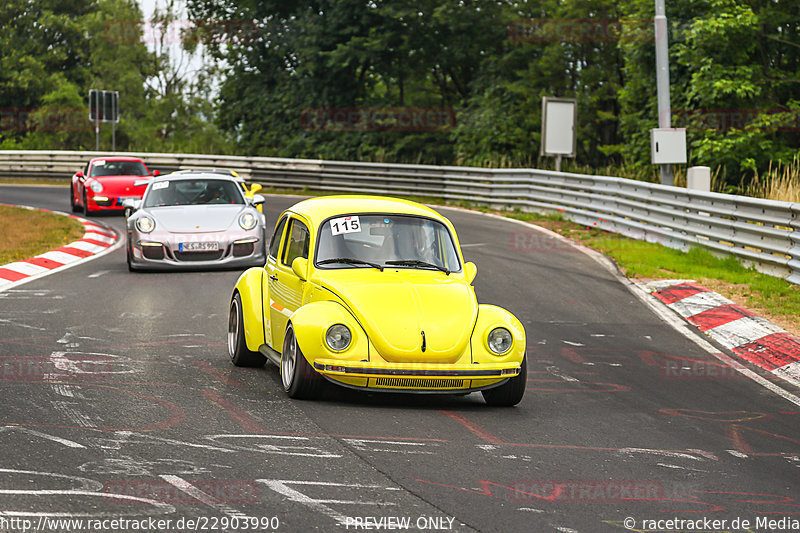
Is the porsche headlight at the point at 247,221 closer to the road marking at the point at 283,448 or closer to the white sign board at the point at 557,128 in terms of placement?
the road marking at the point at 283,448

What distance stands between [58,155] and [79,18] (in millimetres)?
32714

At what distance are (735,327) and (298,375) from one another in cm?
597

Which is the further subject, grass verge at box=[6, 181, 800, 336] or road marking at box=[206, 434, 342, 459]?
grass verge at box=[6, 181, 800, 336]

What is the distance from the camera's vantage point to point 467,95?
40094 millimetres

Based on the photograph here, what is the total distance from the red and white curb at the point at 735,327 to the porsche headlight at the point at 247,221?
589cm

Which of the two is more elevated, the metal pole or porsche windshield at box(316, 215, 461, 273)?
the metal pole

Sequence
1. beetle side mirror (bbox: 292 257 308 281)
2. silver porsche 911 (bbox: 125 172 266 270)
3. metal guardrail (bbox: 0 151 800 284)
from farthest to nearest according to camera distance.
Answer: silver porsche 911 (bbox: 125 172 266 270), metal guardrail (bbox: 0 151 800 284), beetle side mirror (bbox: 292 257 308 281)

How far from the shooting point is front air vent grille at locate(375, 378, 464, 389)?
7.69 m

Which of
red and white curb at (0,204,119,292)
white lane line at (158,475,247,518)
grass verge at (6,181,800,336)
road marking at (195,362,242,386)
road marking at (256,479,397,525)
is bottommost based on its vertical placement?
road marking at (195,362,242,386)

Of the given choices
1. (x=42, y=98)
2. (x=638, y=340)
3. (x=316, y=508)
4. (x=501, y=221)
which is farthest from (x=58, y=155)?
(x=316, y=508)

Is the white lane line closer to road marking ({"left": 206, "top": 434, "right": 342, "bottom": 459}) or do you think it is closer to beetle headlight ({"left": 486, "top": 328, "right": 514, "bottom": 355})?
road marking ({"left": 206, "top": 434, "right": 342, "bottom": 459})

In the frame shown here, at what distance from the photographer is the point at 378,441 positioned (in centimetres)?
678

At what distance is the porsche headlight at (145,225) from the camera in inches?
623

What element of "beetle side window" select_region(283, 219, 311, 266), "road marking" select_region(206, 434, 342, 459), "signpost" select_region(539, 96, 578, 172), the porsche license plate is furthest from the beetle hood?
"signpost" select_region(539, 96, 578, 172)
